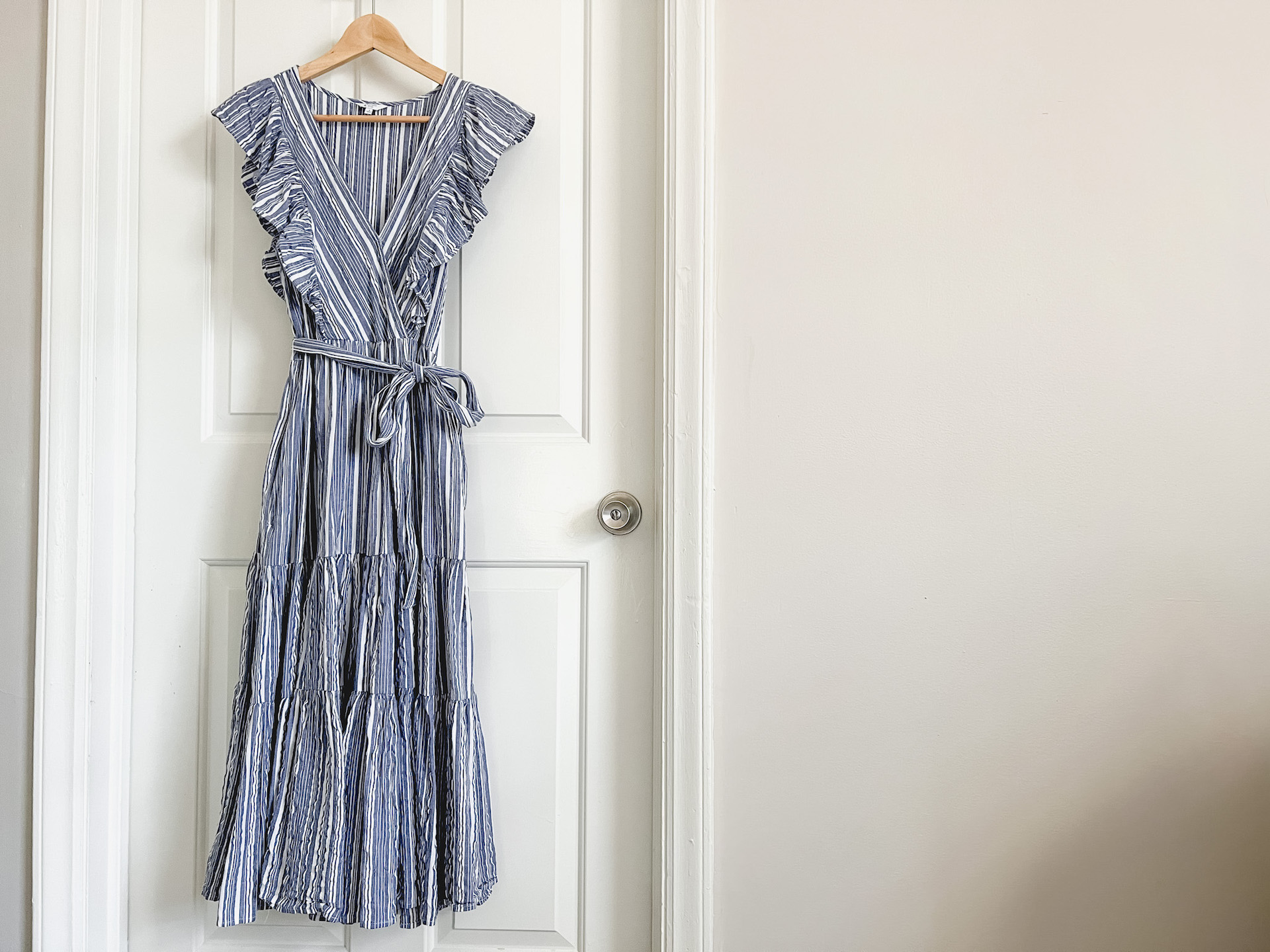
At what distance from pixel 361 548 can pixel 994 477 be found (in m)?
0.78

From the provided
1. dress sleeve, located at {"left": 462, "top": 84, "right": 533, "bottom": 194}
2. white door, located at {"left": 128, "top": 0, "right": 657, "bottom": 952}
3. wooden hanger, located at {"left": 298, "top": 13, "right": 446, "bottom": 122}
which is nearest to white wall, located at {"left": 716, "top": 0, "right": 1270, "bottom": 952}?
white door, located at {"left": 128, "top": 0, "right": 657, "bottom": 952}

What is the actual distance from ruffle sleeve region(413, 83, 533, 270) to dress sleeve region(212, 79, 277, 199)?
23 centimetres

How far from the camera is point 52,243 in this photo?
978mm

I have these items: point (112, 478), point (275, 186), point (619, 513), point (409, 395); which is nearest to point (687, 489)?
point (619, 513)

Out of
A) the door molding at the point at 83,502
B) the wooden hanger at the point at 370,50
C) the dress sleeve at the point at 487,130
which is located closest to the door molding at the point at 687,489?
the dress sleeve at the point at 487,130

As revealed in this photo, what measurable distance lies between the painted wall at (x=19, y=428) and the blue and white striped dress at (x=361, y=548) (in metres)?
0.29

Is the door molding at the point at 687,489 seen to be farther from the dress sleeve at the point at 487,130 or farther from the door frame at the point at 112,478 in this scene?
the dress sleeve at the point at 487,130

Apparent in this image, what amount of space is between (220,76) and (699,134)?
663mm

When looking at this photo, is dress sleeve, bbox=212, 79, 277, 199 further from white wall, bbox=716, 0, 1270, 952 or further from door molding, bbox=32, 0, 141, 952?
white wall, bbox=716, 0, 1270, 952

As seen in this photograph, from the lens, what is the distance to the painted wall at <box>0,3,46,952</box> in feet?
3.21

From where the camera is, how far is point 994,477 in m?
0.94

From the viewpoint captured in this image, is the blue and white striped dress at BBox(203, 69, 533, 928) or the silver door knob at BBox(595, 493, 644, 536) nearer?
the blue and white striped dress at BBox(203, 69, 533, 928)

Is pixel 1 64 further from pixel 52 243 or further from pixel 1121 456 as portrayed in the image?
pixel 1121 456

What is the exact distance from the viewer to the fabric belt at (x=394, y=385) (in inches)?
36.0
